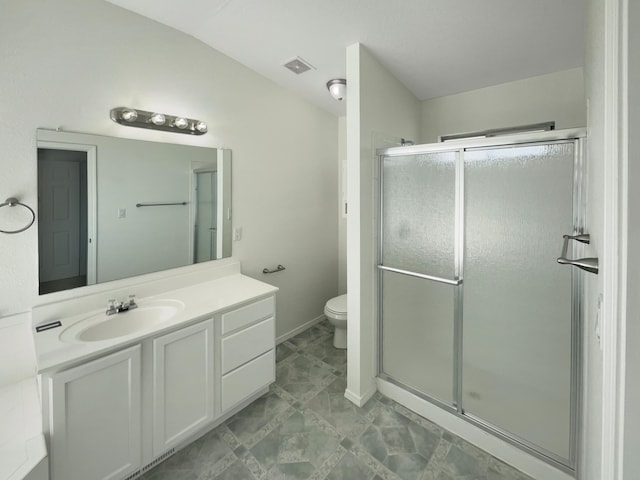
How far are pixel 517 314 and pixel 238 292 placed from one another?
1726 millimetres

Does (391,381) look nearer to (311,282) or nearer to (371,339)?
(371,339)

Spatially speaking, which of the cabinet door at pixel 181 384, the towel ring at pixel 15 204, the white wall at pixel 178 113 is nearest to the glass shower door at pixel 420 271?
the white wall at pixel 178 113

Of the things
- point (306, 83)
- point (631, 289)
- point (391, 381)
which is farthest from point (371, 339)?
point (306, 83)

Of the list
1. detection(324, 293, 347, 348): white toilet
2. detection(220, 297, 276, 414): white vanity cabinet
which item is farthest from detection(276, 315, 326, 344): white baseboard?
detection(220, 297, 276, 414): white vanity cabinet

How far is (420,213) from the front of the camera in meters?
1.91

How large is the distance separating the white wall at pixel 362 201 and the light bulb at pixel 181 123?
1.14m

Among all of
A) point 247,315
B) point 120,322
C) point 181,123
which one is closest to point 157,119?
point 181,123

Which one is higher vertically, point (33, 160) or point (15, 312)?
point (33, 160)

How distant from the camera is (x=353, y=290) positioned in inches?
79.7

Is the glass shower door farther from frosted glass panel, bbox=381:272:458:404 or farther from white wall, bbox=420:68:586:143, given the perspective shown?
white wall, bbox=420:68:586:143

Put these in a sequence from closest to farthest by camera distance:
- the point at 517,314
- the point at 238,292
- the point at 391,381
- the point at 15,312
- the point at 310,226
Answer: the point at 15,312
the point at 517,314
the point at 238,292
the point at 391,381
the point at 310,226

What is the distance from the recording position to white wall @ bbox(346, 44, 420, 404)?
6.23ft

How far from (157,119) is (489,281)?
2.31 meters

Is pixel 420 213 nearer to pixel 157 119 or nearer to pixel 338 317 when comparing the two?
pixel 338 317
